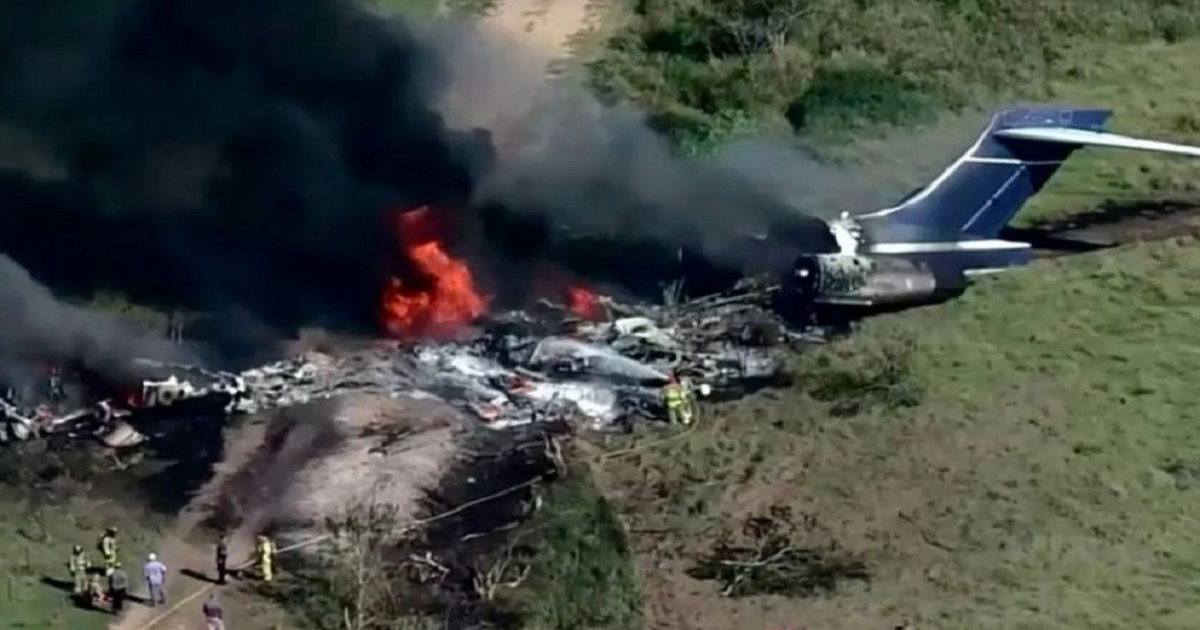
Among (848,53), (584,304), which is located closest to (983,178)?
(584,304)

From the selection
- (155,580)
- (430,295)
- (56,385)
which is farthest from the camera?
(430,295)

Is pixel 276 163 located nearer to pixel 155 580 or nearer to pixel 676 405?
pixel 676 405

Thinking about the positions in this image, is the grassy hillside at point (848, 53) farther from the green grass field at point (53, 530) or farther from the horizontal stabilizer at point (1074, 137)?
the green grass field at point (53, 530)

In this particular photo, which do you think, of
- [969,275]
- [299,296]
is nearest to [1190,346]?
[969,275]

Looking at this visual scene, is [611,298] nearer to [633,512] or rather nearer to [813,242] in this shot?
[813,242]

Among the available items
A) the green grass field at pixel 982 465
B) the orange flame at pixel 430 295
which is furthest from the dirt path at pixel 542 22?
the orange flame at pixel 430 295

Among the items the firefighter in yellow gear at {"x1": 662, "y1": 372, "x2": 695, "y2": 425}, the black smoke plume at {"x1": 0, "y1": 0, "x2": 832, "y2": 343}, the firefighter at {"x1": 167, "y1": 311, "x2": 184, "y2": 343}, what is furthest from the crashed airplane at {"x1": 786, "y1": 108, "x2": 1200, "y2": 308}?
the firefighter at {"x1": 167, "y1": 311, "x2": 184, "y2": 343}
